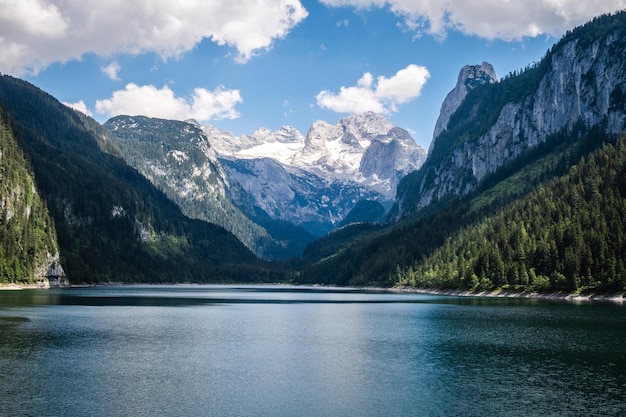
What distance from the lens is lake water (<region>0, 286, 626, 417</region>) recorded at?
50562 mm

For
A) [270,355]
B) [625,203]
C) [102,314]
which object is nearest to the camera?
[270,355]

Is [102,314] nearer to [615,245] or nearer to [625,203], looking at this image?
[615,245]

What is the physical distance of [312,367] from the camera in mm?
68812

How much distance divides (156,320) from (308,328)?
32156 millimetres

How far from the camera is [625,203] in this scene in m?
195

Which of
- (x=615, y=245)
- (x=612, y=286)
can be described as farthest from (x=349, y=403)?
(x=615, y=245)

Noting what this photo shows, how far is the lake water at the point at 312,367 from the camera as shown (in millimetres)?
50562

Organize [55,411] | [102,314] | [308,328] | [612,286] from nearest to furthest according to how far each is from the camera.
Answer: [55,411]
[308,328]
[102,314]
[612,286]

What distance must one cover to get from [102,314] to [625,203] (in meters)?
160

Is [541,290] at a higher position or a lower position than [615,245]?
lower

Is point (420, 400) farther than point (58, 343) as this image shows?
No

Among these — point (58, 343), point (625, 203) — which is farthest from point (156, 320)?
point (625, 203)

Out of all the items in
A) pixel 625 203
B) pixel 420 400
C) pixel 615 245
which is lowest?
pixel 420 400

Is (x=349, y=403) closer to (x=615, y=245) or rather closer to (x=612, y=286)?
(x=612, y=286)
